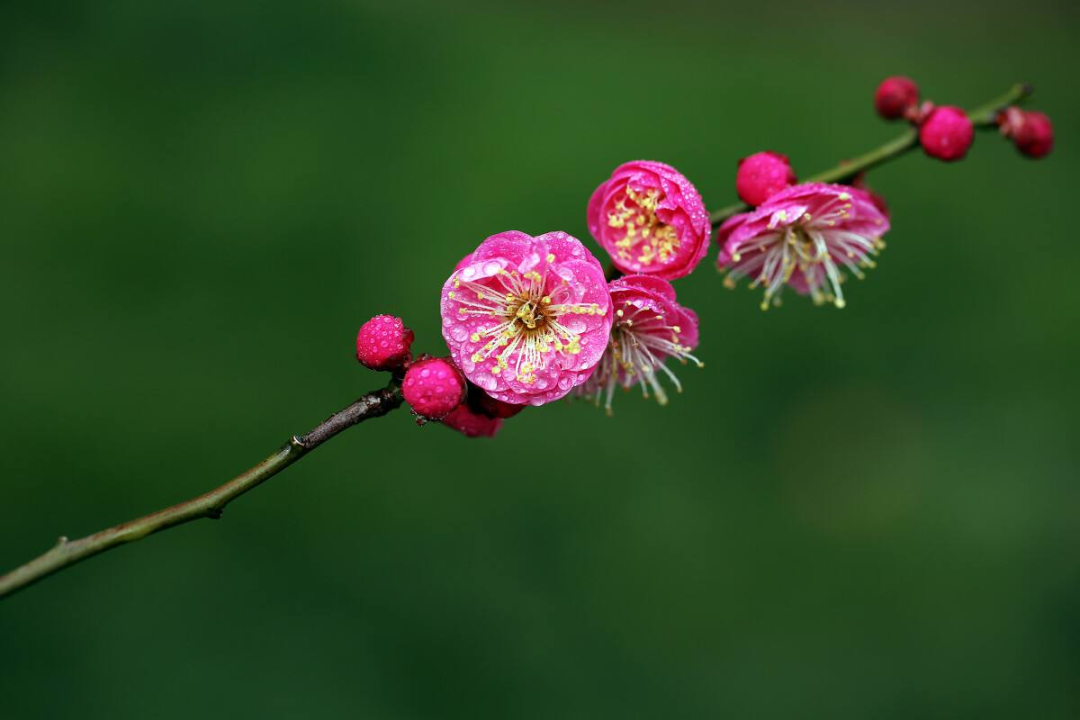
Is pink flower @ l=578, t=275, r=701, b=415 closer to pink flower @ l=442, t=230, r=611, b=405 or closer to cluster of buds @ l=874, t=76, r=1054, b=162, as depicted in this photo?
pink flower @ l=442, t=230, r=611, b=405

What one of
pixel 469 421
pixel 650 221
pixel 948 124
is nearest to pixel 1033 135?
pixel 948 124

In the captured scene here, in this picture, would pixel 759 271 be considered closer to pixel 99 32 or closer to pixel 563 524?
pixel 563 524

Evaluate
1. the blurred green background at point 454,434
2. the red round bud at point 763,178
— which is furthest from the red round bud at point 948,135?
the blurred green background at point 454,434

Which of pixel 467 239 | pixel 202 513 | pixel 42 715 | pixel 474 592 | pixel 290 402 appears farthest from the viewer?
pixel 467 239

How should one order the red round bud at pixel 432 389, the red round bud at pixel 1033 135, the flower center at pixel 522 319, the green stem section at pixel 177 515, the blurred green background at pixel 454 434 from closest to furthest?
the green stem section at pixel 177 515 → the red round bud at pixel 432 389 → the flower center at pixel 522 319 → the red round bud at pixel 1033 135 → the blurred green background at pixel 454 434

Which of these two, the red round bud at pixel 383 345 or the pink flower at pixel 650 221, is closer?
the red round bud at pixel 383 345

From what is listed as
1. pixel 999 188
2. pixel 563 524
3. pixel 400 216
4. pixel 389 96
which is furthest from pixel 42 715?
pixel 999 188

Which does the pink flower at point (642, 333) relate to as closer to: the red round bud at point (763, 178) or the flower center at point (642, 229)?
the flower center at point (642, 229)
